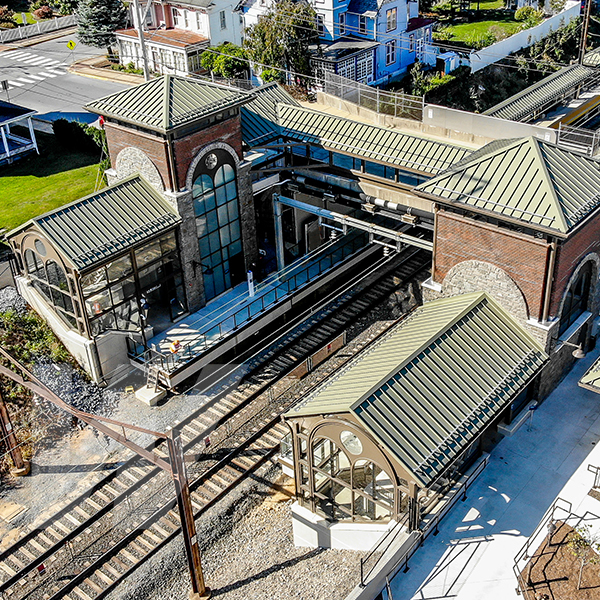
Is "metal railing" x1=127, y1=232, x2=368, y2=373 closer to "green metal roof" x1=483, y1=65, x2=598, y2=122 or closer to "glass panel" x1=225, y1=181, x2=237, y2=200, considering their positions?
"glass panel" x1=225, y1=181, x2=237, y2=200

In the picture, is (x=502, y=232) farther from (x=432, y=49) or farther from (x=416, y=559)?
(x=432, y=49)

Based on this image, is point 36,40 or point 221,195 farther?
point 36,40

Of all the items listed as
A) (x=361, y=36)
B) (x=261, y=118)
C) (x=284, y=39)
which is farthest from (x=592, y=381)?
(x=361, y=36)

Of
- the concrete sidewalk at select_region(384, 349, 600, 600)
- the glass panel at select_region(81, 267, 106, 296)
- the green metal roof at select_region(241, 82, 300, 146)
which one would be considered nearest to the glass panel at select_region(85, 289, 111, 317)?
the glass panel at select_region(81, 267, 106, 296)

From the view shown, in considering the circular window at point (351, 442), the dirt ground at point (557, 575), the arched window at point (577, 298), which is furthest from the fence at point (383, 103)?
the dirt ground at point (557, 575)

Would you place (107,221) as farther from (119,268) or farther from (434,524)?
(434,524)

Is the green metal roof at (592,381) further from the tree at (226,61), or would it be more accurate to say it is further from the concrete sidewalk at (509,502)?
the tree at (226,61)
